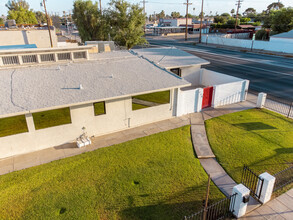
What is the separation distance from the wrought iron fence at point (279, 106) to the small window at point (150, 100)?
9.56m

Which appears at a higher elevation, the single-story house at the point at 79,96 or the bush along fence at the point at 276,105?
the single-story house at the point at 79,96

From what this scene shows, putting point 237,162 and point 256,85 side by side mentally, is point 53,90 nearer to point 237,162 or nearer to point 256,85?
point 237,162

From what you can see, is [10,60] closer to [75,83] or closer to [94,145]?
[75,83]

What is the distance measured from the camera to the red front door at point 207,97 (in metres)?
18.0

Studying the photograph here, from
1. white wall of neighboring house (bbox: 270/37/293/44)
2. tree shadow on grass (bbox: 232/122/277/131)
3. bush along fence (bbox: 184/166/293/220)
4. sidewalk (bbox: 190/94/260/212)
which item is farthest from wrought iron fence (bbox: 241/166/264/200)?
white wall of neighboring house (bbox: 270/37/293/44)

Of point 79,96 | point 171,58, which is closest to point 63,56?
point 79,96

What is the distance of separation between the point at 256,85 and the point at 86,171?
71.5 ft

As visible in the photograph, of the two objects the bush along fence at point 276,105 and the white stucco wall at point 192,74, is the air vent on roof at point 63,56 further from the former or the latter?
the bush along fence at point 276,105

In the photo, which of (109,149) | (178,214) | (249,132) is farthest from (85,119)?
(249,132)

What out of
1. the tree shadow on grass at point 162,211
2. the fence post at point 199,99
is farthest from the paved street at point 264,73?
the tree shadow on grass at point 162,211

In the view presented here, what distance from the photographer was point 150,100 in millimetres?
15445

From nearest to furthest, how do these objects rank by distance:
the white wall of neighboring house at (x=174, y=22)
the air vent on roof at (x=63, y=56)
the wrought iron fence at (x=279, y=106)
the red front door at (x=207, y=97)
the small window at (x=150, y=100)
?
the small window at (x=150, y=100)
the air vent on roof at (x=63, y=56)
the wrought iron fence at (x=279, y=106)
the red front door at (x=207, y=97)
the white wall of neighboring house at (x=174, y=22)

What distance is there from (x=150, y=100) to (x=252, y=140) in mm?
7109

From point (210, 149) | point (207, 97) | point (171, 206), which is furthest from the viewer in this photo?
point (207, 97)
